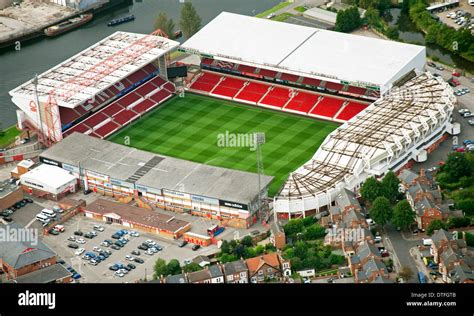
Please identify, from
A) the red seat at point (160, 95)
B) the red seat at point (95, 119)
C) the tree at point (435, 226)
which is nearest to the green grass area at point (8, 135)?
the red seat at point (95, 119)

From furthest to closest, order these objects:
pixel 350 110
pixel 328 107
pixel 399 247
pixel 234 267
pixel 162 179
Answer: pixel 328 107 → pixel 350 110 → pixel 162 179 → pixel 399 247 → pixel 234 267

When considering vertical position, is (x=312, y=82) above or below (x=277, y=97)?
above

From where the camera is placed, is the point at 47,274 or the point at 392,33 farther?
the point at 392,33

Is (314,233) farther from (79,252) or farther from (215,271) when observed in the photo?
(79,252)

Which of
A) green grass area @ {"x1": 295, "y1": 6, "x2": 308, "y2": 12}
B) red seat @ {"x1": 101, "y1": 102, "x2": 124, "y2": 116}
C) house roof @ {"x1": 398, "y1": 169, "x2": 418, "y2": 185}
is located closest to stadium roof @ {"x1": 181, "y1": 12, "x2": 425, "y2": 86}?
red seat @ {"x1": 101, "y1": 102, "x2": 124, "y2": 116}

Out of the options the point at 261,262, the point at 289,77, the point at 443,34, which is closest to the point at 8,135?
the point at 289,77

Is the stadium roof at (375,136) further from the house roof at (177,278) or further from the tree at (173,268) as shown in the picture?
the house roof at (177,278)

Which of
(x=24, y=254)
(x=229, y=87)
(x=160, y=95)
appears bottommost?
(x=160, y=95)
